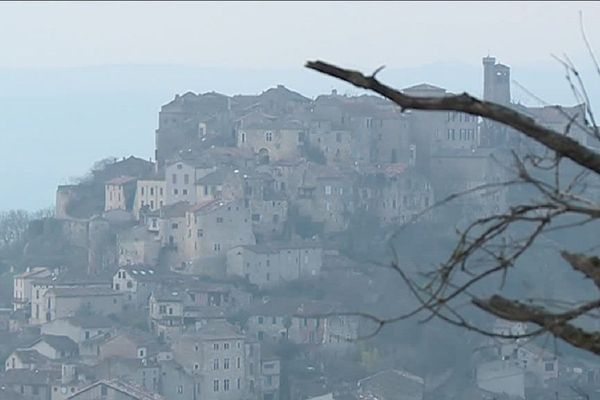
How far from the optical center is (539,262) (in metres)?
30.5

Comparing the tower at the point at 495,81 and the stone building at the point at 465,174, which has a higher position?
the tower at the point at 495,81

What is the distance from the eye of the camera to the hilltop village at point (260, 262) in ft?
89.4

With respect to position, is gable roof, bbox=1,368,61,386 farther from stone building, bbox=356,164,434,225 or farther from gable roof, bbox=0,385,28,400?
stone building, bbox=356,164,434,225

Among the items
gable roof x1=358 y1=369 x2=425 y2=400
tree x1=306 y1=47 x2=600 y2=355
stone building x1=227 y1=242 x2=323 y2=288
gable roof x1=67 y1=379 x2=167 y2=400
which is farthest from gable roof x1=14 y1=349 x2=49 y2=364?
tree x1=306 y1=47 x2=600 y2=355

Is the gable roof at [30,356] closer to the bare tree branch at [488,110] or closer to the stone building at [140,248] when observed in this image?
the stone building at [140,248]

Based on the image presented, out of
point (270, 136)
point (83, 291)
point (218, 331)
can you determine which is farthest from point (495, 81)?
point (218, 331)

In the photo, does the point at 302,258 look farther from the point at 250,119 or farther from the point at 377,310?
the point at 250,119

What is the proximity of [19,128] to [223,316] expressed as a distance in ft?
234

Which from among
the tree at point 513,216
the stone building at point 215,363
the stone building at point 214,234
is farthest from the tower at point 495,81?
the tree at point 513,216

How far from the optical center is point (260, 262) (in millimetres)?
30797

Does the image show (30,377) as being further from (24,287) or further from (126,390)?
(24,287)

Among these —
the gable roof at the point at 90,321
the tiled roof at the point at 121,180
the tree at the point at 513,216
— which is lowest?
the gable roof at the point at 90,321

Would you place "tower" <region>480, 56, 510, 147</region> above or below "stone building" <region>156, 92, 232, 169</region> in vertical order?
above

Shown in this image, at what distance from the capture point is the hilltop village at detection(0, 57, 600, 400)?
27.2m
